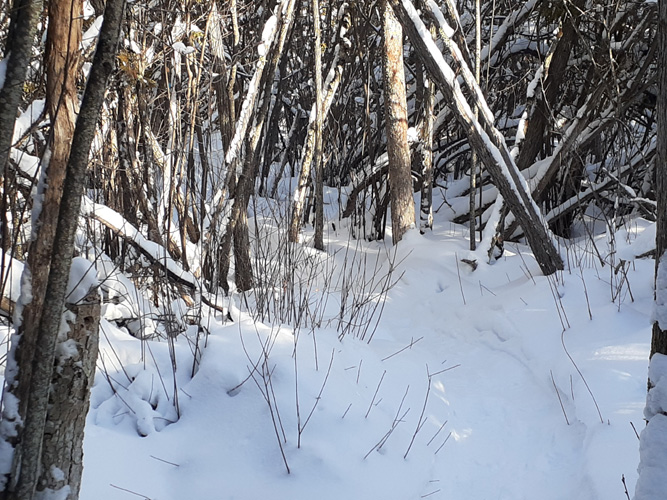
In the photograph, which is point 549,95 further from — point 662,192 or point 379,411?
point 662,192

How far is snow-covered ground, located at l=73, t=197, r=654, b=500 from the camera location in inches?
94.7

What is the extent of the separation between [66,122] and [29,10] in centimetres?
32

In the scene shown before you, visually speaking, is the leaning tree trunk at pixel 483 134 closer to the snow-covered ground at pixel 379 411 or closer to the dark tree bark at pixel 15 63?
the snow-covered ground at pixel 379 411

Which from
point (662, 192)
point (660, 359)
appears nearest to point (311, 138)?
point (662, 192)

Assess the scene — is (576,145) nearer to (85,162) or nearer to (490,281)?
(490,281)

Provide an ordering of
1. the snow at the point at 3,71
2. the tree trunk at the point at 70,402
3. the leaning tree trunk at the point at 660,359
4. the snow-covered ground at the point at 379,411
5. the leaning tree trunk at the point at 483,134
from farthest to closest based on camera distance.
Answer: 1. the leaning tree trunk at the point at 483,134
2. the snow-covered ground at the point at 379,411
3. the leaning tree trunk at the point at 660,359
4. the tree trunk at the point at 70,402
5. the snow at the point at 3,71

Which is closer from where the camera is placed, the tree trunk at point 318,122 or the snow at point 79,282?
the snow at point 79,282

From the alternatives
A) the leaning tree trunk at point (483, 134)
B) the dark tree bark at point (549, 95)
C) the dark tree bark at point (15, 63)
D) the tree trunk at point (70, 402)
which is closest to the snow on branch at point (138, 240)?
the tree trunk at point (70, 402)

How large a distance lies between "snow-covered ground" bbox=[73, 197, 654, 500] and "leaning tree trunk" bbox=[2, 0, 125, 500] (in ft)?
2.90

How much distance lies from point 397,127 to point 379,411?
3.81 metres

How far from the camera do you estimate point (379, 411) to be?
2910 millimetres

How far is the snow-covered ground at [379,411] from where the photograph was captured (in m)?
2.41

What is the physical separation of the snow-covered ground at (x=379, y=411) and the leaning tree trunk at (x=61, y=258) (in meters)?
0.88

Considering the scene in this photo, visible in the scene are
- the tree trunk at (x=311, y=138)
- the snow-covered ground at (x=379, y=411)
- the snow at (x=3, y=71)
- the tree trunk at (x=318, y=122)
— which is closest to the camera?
the snow at (x=3, y=71)
